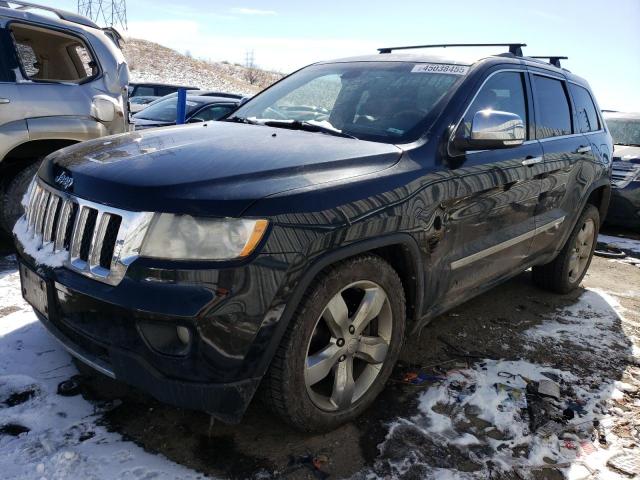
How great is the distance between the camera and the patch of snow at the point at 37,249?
222 cm

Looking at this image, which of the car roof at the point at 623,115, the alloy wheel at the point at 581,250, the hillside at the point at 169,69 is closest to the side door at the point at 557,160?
the alloy wheel at the point at 581,250

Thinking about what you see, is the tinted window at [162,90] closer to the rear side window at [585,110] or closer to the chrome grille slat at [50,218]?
the rear side window at [585,110]

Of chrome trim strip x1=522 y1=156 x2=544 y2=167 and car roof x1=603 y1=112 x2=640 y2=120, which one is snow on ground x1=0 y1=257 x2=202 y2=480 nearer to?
chrome trim strip x1=522 y1=156 x2=544 y2=167

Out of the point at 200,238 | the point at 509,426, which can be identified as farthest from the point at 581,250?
the point at 200,238

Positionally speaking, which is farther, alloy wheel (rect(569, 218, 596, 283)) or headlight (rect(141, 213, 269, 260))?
alloy wheel (rect(569, 218, 596, 283))

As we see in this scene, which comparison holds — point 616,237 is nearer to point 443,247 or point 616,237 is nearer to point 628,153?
point 628,153

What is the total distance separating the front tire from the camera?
7.07 ft

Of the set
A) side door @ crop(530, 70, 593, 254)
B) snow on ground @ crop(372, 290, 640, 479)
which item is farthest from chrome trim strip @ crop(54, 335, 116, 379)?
side door @ crop(530, 70, 593, 254)

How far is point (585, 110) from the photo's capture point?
4562mm

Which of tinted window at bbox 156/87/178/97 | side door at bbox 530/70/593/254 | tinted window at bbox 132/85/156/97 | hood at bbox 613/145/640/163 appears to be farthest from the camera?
tinted window at bbox 156/87/178/97

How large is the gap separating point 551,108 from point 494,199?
133cm

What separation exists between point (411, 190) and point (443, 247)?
16.6 inches

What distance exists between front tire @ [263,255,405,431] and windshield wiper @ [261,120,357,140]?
804mm

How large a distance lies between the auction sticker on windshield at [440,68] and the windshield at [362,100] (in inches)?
0.4
